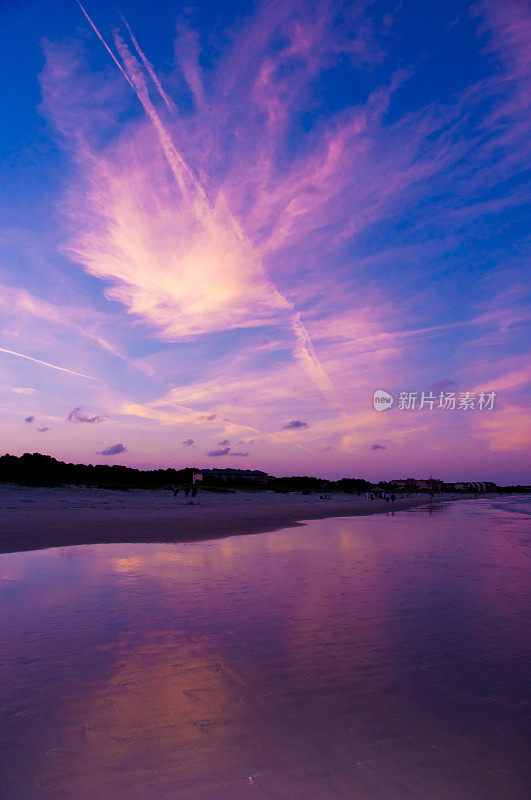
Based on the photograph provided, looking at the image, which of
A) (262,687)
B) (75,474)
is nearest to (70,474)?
(75,474)

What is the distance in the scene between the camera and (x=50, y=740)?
4.80 meters

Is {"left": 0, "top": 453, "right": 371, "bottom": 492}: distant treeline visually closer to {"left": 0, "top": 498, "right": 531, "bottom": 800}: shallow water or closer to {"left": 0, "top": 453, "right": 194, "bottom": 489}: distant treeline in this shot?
{"left": 0, "top": 453, "right": 194, "bottom": 489}: distant treeline

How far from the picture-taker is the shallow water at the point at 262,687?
427 centimetres

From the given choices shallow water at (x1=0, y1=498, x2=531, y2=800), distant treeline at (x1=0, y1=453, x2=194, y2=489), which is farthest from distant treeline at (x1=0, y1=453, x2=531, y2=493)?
shallow water at (x1=0, y1=498, x2=531, y2=800)

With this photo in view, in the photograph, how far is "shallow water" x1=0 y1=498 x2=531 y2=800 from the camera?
427 centimetres

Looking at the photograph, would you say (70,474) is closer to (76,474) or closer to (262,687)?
(76,474)

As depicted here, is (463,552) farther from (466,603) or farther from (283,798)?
(283,798)

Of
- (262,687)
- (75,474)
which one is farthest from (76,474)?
(262,687)

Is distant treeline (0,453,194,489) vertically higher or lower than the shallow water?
higher

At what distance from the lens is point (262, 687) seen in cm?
620

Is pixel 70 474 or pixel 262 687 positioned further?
pixel 70 474

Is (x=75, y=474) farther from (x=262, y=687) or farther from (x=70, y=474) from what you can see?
(x=262, y=687)

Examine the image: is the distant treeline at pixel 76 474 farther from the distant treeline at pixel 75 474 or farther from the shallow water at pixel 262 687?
→ the shallow water at pixel 262 687

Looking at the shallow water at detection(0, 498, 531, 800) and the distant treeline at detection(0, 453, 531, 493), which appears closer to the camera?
the shallow water at detection(0, 498, 531, 800)
